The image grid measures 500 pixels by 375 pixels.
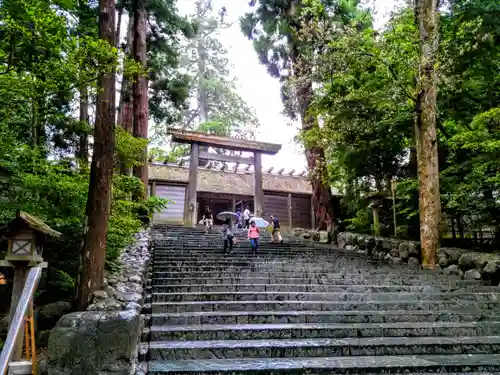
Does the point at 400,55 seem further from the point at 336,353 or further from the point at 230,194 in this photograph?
the point at 230,194

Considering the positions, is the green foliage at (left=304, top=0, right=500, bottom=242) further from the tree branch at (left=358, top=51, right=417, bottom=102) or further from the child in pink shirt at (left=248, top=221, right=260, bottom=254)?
the child in pink shirt at (left=248, top=221, right=260, bottom=254)

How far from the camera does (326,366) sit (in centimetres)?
388

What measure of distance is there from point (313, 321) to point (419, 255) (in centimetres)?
597

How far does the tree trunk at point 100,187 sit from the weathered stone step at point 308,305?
1.14 metres

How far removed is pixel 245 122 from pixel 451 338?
24.8 metres

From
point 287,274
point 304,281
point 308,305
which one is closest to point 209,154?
point 287,274

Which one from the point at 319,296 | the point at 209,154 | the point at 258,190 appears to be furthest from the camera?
the point at 258,190

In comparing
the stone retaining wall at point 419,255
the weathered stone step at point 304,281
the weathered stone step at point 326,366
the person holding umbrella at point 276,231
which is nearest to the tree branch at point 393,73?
the stone retaining wall at point 419,255

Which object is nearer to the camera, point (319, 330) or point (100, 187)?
point (319, 330)

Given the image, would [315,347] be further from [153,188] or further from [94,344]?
[153,188]

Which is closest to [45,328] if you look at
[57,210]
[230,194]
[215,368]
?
[57,210]

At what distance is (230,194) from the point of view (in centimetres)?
2055

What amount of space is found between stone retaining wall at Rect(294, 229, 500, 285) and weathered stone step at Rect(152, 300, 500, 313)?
1815 millimetres

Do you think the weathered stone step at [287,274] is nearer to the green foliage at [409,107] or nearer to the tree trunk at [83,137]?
the green foliage at [409,107]
